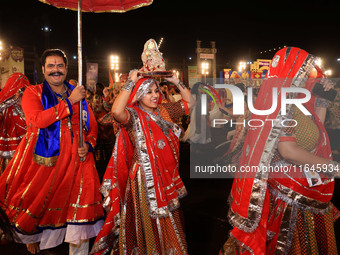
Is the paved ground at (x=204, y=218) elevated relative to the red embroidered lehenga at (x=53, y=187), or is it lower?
lower

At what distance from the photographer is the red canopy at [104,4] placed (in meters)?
3.35

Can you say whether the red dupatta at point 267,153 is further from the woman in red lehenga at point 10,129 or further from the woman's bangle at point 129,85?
the woman in red lehenga at point 10,129

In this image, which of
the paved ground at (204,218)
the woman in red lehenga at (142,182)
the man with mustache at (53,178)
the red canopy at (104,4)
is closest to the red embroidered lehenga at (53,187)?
the man with mustache at (53,178)

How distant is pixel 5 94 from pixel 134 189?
8.09ft

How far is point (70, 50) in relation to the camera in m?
38.5

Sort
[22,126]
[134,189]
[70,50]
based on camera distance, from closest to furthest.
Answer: [134,189] → [22,126] → [70,50]

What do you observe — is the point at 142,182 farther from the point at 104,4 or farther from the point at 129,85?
the point at 104,4

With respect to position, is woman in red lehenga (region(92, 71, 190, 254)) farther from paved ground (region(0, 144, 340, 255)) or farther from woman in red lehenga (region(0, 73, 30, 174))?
woman in red lehenga (region(0, 73, 30, 174))

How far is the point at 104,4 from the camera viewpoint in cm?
348

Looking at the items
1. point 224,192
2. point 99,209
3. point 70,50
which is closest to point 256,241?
point 99,209

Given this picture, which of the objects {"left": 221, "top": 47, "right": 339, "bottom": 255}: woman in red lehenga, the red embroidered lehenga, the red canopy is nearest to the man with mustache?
the red embroidered lehenga

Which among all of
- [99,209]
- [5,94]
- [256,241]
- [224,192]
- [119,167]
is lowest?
[224,192]

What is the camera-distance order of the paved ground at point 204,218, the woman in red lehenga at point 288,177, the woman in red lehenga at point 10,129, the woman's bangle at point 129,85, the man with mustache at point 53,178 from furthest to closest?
the woman in red lehenga at point 10,129 < the paved ground at point 204,218 < the man with mustache at point 53,178 < the woman's bangle at point 129,85 < the woman in red lehenga at point 288,177

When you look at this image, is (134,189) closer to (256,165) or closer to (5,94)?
(256,165)
